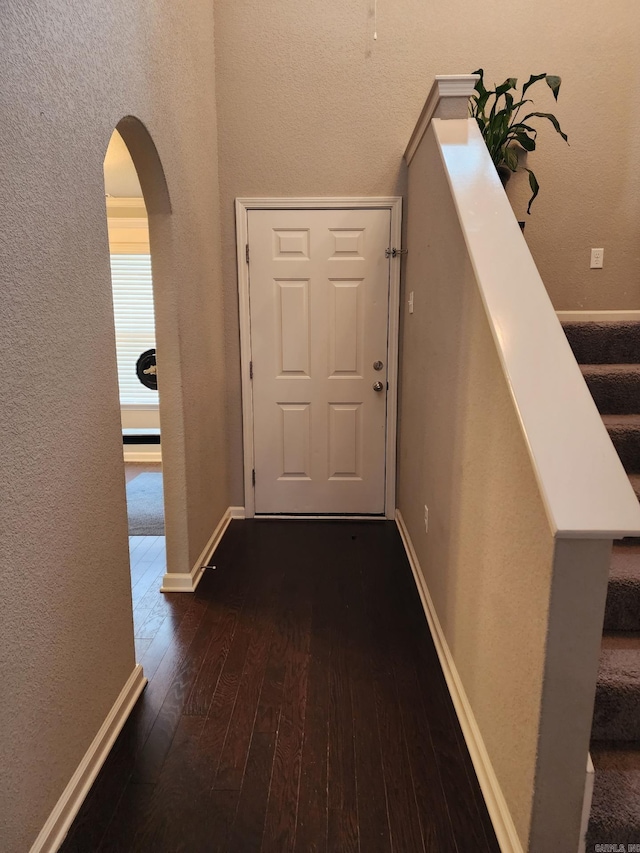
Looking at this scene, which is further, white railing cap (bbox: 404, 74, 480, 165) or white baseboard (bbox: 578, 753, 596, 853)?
white railing cap (bbox: 404, 74, 480, 165)

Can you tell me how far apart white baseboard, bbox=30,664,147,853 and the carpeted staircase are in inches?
49.5

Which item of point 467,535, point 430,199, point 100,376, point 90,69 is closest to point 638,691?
point 467,535

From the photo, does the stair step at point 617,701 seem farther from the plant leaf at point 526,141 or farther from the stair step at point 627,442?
the plant leaf at point 526,141

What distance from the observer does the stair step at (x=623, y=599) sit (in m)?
1.51

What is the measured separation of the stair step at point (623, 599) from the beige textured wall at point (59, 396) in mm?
1480

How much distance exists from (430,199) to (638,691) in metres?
2.02

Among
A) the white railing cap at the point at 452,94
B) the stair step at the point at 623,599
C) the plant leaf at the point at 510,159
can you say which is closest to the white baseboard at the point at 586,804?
the stair step at the point at 623,599

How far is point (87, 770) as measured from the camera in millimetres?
1509

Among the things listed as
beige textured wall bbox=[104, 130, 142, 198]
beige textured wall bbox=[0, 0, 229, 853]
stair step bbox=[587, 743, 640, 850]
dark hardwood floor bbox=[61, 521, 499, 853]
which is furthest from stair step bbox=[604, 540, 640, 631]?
beige textured wall bbox=[104, 130, 142, 198]

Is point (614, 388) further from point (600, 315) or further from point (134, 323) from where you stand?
point (134, 323)

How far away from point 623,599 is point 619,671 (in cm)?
22

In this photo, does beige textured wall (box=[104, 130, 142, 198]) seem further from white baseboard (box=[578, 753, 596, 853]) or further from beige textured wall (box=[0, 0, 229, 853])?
white baseboard (box=[578, 753, 596, 853])

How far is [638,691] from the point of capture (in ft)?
4.40

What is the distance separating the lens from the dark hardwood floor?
138cm
